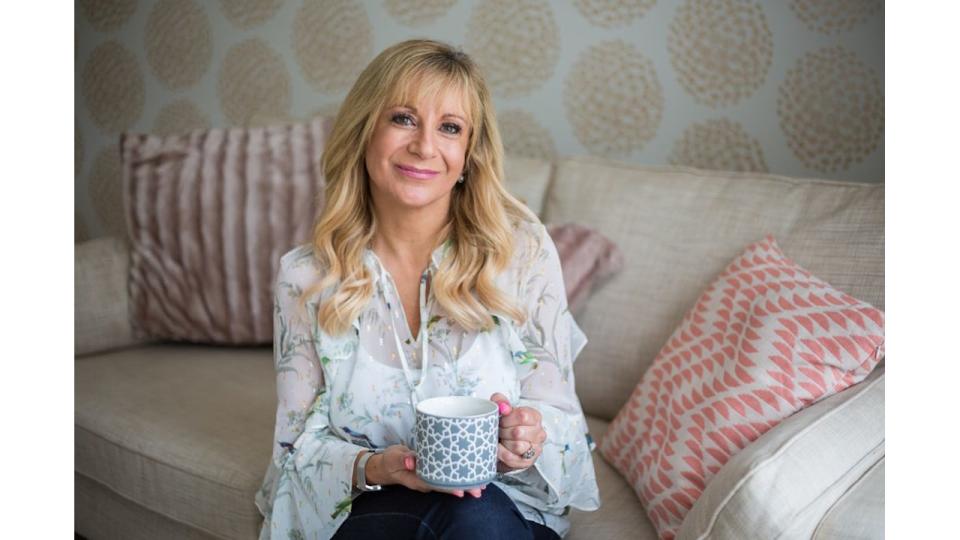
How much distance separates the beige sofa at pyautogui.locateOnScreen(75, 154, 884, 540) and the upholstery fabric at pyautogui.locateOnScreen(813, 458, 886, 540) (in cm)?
2

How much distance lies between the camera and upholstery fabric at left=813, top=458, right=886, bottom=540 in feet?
3.66

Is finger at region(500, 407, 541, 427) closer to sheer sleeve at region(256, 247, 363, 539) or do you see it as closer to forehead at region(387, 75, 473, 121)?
sheer sleeve at region(256, 247, 363, 539)

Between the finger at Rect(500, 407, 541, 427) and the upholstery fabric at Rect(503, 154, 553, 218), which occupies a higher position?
the upholstery fabric at Rect(503, 154, 553, 218)

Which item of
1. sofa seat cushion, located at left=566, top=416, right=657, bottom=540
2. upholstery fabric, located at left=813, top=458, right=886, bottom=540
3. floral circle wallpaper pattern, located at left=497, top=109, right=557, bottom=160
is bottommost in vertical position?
→ sofa seat cushion, located at left=566, top=416, right=657, bottom=540

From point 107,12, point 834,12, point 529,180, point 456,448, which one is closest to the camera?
point 456,448

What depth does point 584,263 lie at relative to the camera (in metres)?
1.89

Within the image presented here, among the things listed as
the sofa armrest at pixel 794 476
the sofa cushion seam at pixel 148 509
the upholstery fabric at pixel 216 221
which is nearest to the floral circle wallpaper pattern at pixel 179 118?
the upholstery fabric at pixel 216 221

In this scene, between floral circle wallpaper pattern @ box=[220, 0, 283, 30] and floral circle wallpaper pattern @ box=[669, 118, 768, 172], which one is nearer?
floral circle wallpaper pattern @ box=[669, 118, 768, 172]

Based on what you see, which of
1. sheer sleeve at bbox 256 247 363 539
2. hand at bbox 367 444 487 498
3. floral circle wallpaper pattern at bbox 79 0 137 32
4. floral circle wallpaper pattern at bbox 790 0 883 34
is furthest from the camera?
floral circle wallpaper pattern at bbox 79 0 137 32

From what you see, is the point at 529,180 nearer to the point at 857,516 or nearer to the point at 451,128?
the point at 451,128

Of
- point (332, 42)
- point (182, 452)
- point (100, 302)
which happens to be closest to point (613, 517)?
point (182, 452)

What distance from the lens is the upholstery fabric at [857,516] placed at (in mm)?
1115

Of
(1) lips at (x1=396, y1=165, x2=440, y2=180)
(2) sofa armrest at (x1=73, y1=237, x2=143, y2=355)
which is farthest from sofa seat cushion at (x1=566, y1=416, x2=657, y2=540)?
(2) sofa armrest at (x1=73, y1=237, x2=143, y2=355)

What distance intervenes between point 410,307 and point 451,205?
183 millimetres
